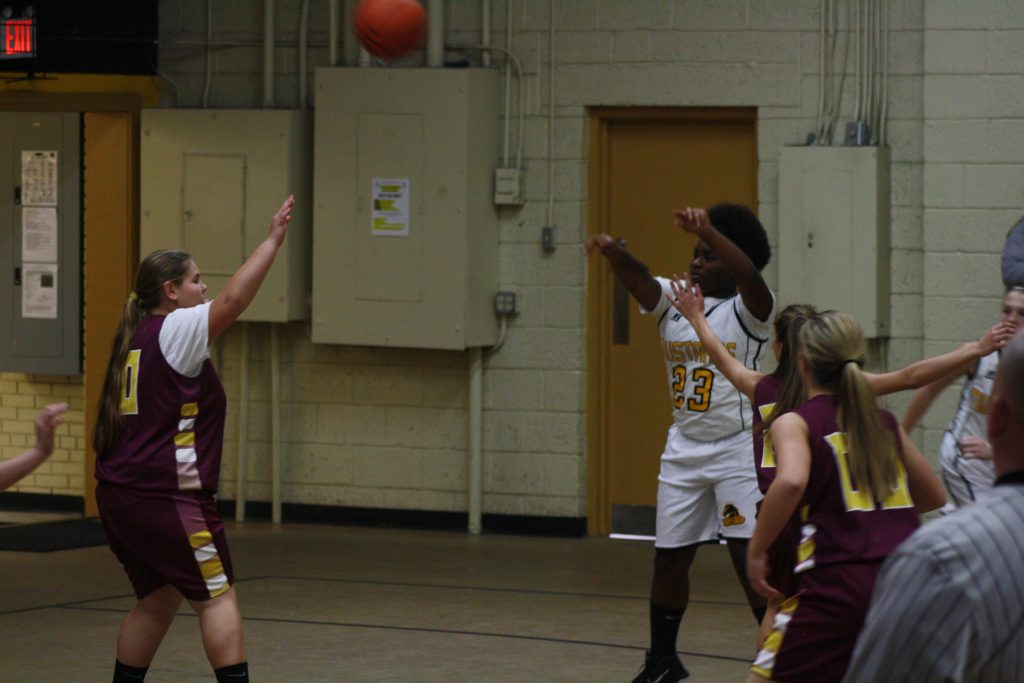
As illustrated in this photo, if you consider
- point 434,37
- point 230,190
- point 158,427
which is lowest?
point 158,427

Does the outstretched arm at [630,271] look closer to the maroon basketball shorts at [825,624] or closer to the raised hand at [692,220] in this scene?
the raised hand at [692,220]

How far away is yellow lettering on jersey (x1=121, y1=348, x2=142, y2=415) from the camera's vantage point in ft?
16.9

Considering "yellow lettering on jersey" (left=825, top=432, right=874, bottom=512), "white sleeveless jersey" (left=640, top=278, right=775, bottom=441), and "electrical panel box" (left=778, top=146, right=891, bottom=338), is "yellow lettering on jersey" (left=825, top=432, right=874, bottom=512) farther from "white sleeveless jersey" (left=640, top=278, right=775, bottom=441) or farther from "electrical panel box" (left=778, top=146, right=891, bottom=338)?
"electrical panel box" (left=778, top=146, right=891, bottom=338)

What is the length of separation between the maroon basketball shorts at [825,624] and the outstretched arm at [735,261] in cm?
179

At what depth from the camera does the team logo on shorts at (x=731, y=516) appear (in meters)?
5.91

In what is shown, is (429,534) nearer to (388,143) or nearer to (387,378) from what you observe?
(387,378)

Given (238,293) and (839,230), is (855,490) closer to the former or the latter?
(238,293)

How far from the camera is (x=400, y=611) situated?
299 inches

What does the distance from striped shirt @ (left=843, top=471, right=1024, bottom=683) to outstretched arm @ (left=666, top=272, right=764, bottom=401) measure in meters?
3.11

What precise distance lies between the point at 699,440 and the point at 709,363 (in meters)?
0.28

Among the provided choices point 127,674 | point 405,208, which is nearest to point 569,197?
point 405,208

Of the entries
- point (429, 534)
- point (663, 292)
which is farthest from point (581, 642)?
point (429, 534)

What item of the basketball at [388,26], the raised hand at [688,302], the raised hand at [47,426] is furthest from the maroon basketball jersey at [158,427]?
the basketball at [388,26]

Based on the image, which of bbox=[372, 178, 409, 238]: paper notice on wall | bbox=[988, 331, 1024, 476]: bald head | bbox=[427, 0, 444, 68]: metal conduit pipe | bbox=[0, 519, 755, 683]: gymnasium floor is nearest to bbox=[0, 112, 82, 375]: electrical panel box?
bbox=[0, 519, 755, 683]: gymnasium floor
